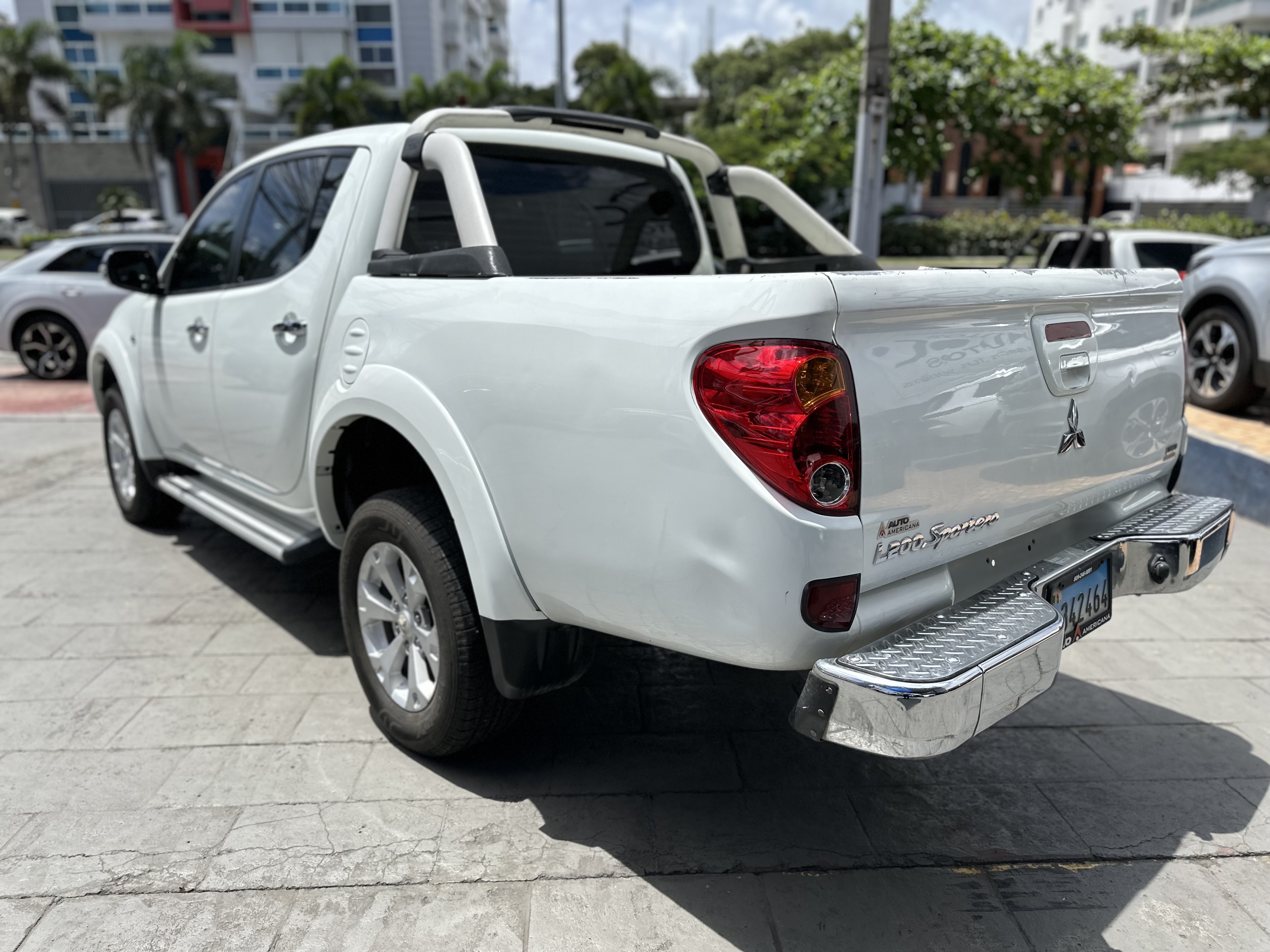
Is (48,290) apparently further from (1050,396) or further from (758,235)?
(758,235)

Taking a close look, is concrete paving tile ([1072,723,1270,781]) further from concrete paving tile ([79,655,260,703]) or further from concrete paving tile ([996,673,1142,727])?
concrete paving tile ([79,655,260,703])

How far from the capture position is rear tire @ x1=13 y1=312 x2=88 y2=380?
10555mm

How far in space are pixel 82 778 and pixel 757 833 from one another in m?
2.05

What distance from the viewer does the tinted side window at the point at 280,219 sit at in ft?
12.0

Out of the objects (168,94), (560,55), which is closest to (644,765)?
(560,55)

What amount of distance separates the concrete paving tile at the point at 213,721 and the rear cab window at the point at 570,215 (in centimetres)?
168

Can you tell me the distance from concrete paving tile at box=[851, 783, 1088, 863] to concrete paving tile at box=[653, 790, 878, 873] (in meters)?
0.08

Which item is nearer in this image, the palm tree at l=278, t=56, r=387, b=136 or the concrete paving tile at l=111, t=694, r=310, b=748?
the concrete paving tile at l=111, t=694, r=310, b=748

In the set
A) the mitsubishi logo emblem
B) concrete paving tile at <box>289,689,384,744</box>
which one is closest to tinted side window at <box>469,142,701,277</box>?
concrete paving tile at <box>289,689,384,744</box>

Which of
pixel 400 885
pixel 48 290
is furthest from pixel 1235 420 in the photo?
pixel 48 290

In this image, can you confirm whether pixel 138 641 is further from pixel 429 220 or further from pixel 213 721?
pixel 429 220

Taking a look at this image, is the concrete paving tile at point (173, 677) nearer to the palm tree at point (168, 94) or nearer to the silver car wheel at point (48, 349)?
the silver car wheel at point (48, 349)

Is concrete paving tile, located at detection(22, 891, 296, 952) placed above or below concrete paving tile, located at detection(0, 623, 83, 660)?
above

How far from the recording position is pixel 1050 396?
2.48m
